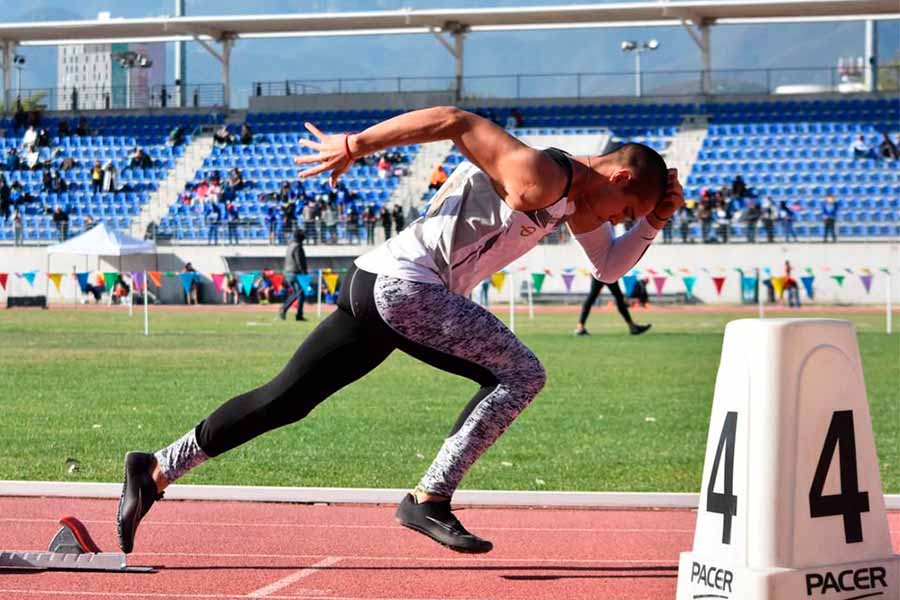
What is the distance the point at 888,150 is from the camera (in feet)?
141

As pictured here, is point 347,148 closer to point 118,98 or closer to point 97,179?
point 97,179

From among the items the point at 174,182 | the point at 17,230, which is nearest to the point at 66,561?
the point at 17,230

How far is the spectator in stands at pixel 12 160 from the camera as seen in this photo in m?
48.6

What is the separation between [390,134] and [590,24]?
138 feet

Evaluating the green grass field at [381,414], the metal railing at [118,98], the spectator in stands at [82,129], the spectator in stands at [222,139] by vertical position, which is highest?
the metal railing at [118,98]

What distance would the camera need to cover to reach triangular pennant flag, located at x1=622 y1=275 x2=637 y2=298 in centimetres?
3591

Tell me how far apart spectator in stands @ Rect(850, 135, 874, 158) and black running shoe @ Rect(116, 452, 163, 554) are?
3996 centimetres

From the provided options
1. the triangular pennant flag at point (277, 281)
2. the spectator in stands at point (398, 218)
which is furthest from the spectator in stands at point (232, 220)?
the spectator in stands at point (398, 218)

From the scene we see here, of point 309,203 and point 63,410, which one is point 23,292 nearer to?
point 309,203

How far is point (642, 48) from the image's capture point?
63094mm

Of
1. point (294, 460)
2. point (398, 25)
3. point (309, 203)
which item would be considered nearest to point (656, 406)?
point (294, 460)

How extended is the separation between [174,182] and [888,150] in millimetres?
21618

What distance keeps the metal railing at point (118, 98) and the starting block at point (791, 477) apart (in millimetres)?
48057

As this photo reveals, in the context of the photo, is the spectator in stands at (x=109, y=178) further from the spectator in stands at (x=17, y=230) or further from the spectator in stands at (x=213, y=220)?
the spectator in stands at (x=213, y=220)
